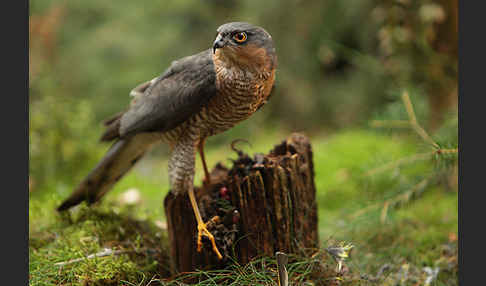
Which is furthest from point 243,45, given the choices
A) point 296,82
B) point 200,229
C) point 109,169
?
point 296,82

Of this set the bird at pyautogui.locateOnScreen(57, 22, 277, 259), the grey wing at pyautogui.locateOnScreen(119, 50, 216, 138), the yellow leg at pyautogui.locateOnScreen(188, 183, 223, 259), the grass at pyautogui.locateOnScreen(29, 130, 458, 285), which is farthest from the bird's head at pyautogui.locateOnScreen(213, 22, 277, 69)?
the grass at pyautogui.locateOnScreen(29, 130, 458, 285)

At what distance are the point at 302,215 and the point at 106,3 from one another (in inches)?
316

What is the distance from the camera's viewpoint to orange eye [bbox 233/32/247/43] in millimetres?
2232

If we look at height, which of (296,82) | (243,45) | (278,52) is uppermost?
(278,52)

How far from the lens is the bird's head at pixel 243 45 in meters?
2.23

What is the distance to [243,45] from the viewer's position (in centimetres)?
227

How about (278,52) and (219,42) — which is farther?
(278,52)

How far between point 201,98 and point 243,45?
0.39 m

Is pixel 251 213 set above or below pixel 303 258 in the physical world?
above

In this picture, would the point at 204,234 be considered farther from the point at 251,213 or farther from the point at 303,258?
the point at 303,258

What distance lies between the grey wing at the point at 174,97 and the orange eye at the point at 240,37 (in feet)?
0.90

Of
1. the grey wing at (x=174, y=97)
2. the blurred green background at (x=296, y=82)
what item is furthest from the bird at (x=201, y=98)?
the blurred green background at (x=296, y=82)

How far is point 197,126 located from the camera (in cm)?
260

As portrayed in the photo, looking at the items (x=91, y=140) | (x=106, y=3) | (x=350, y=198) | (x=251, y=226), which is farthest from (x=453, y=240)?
(x=106, y=3)
